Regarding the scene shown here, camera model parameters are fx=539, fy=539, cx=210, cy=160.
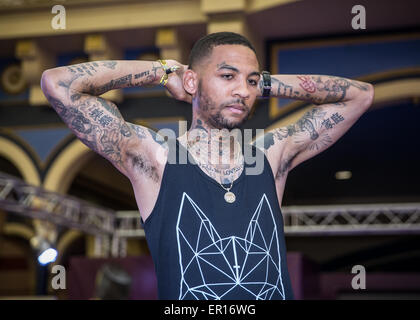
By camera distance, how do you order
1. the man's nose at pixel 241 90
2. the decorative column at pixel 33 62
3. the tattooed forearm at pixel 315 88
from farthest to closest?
the decorative column at pixel 33 62 → the tattooed forearm at pixel 315 88 → the man's nose at pixel 241 90

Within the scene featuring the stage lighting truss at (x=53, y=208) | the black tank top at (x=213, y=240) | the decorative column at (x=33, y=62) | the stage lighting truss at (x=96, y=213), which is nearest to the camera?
the black tank top at (x=213, y=240)

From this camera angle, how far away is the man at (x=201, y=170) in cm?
142

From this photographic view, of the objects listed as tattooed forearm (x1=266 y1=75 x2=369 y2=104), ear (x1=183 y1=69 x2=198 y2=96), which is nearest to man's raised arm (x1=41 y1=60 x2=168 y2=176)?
ear (x1=183 y1=69 x2=198 y2=96)

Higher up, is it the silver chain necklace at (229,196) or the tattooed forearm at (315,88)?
the tattooed forearm at (315,88)

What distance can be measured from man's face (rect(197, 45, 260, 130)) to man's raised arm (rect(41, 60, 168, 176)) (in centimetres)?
18

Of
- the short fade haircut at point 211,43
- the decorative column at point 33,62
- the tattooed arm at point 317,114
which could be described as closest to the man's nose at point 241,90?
the short fade haircut at point 211,43

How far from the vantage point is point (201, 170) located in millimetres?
1554

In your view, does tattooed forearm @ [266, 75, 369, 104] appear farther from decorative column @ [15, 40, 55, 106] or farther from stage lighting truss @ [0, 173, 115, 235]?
decorative column @ [15, 40, 55, 106]

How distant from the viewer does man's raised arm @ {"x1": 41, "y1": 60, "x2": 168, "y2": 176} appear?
149cm

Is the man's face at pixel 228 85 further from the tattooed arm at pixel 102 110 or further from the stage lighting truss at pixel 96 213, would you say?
the stage lighting truss at pixel 96 213

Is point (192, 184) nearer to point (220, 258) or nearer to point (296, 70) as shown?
point (220, 258)

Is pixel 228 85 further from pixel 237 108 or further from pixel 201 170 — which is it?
pixel 201 170

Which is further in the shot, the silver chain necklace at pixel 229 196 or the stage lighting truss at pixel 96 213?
the stage lighting truss at pixel 96 213

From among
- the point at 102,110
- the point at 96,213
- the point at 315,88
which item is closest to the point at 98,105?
the point at 102,110
